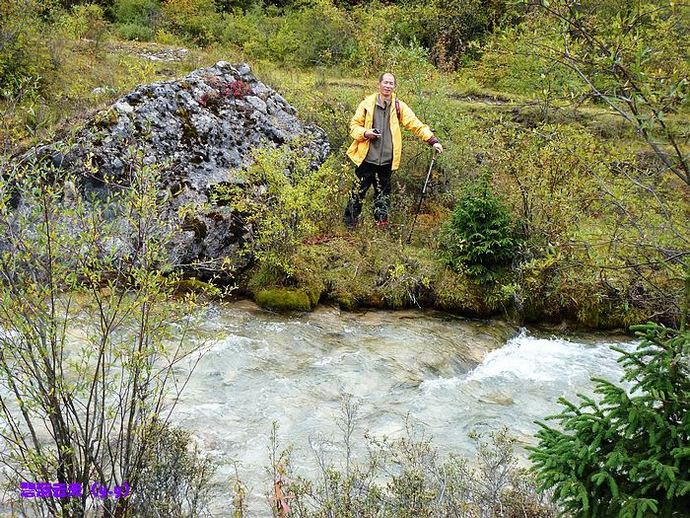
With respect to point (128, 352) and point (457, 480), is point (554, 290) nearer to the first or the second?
point (457, 480)

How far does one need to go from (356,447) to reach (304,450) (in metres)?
0.41

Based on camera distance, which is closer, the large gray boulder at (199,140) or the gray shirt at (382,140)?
the large gray boulder at (199,140)

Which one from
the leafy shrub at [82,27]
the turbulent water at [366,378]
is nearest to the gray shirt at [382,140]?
the turbulent water at [366,378]

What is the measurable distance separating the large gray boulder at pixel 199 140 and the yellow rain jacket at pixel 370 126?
0.63 metres

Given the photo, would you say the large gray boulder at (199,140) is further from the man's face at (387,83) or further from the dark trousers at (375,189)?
the man's face at (387,83)

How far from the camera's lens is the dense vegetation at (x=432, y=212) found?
2787 millimetres

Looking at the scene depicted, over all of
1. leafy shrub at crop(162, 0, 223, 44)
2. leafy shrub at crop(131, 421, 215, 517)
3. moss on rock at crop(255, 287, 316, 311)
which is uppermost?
leafy shrub at crop(162, 0, 223, 44)

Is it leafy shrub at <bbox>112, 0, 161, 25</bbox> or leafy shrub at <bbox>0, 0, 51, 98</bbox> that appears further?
leafy shrub at <bbox>112, 0, 161, 25</bbox>

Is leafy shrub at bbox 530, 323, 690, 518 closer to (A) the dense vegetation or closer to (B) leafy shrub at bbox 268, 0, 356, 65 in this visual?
(A) the dense vegetation

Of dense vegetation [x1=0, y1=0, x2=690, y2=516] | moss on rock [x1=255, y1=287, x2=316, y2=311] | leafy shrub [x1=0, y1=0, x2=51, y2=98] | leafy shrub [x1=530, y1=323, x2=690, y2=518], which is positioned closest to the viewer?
leafy shrub [x1=530, y1=323, x2=690, y2=518]

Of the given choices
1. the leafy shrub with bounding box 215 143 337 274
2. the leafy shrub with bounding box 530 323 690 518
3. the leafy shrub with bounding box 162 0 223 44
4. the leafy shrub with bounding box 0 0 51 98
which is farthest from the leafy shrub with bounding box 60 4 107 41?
the leafy shrub with bounding box 530 323 690 518

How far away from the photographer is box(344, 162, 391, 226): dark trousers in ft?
27.5

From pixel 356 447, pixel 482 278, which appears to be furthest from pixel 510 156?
pixel 356 447

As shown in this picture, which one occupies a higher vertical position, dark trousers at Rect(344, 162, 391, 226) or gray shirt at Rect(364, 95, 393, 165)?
gray shirt at Rect(364, 95, 393, 165)
